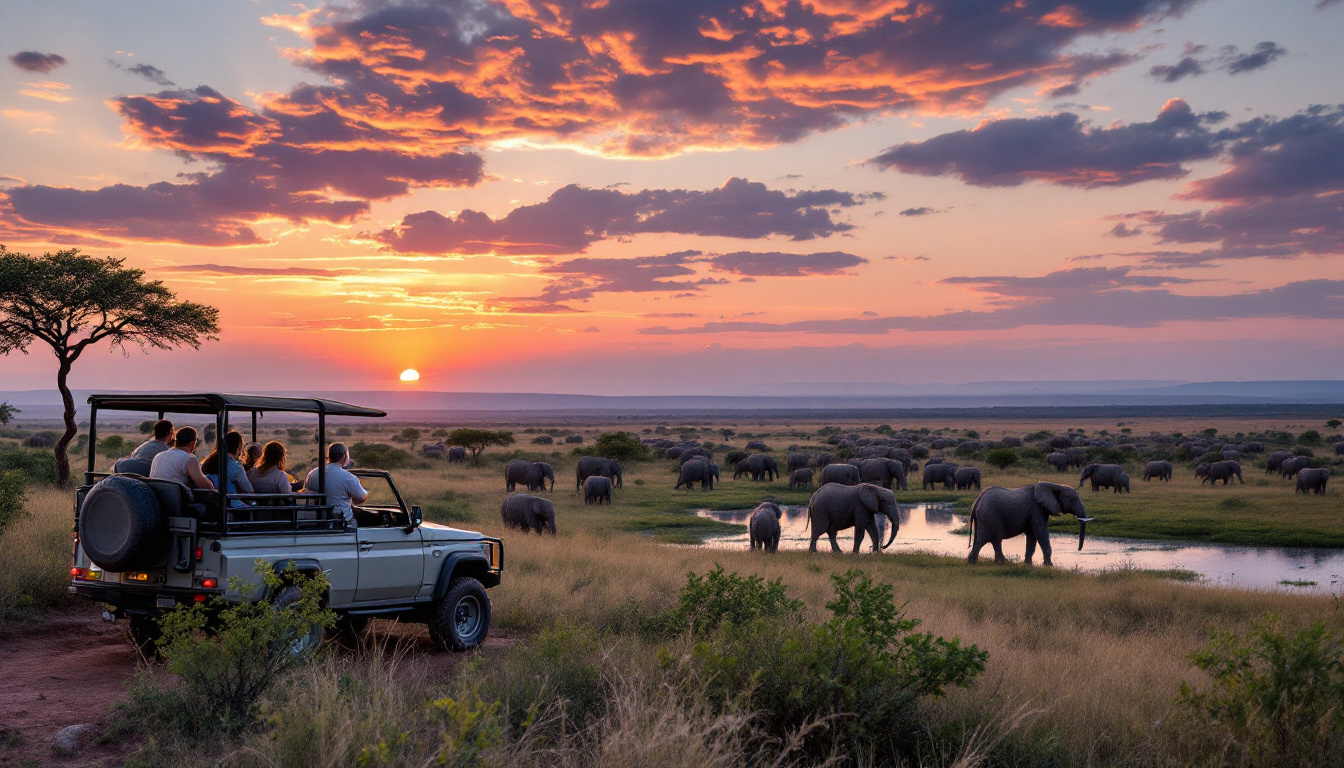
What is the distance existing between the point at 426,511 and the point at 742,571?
14.7m

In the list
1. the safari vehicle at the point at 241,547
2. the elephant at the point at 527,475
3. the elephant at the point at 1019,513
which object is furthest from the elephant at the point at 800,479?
the safari vehicle at the point at 241,547

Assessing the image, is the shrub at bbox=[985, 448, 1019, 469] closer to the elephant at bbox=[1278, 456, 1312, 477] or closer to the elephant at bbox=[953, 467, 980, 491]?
the elephant at bbox=[953, 467, 980, 491]

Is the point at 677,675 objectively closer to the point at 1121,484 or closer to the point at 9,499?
the point at 9,499

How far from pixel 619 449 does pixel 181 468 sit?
4932cm

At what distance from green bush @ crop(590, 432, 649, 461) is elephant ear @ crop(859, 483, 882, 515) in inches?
1284

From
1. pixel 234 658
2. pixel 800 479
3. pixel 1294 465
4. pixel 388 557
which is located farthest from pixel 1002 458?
pixel 234 658

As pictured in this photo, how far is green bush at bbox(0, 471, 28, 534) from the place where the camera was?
13.8 metres

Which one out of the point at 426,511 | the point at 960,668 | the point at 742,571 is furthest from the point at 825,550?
the point at 960,668

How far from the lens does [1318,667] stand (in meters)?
7.29

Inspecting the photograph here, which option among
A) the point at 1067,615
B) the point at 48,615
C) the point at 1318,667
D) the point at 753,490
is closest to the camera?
the point at 1318,667

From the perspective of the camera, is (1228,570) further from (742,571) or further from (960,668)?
(960,668)

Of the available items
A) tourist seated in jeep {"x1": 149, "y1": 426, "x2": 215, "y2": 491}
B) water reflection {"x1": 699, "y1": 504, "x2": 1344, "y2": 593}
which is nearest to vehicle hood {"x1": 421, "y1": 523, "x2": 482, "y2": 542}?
tourist seated in jeep {"x1": 149, "y1": 426, "x2": 215, "y2": 491}

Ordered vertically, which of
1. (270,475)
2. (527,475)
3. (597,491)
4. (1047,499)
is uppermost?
(270,475)

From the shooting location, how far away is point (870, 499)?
25.1 meters
